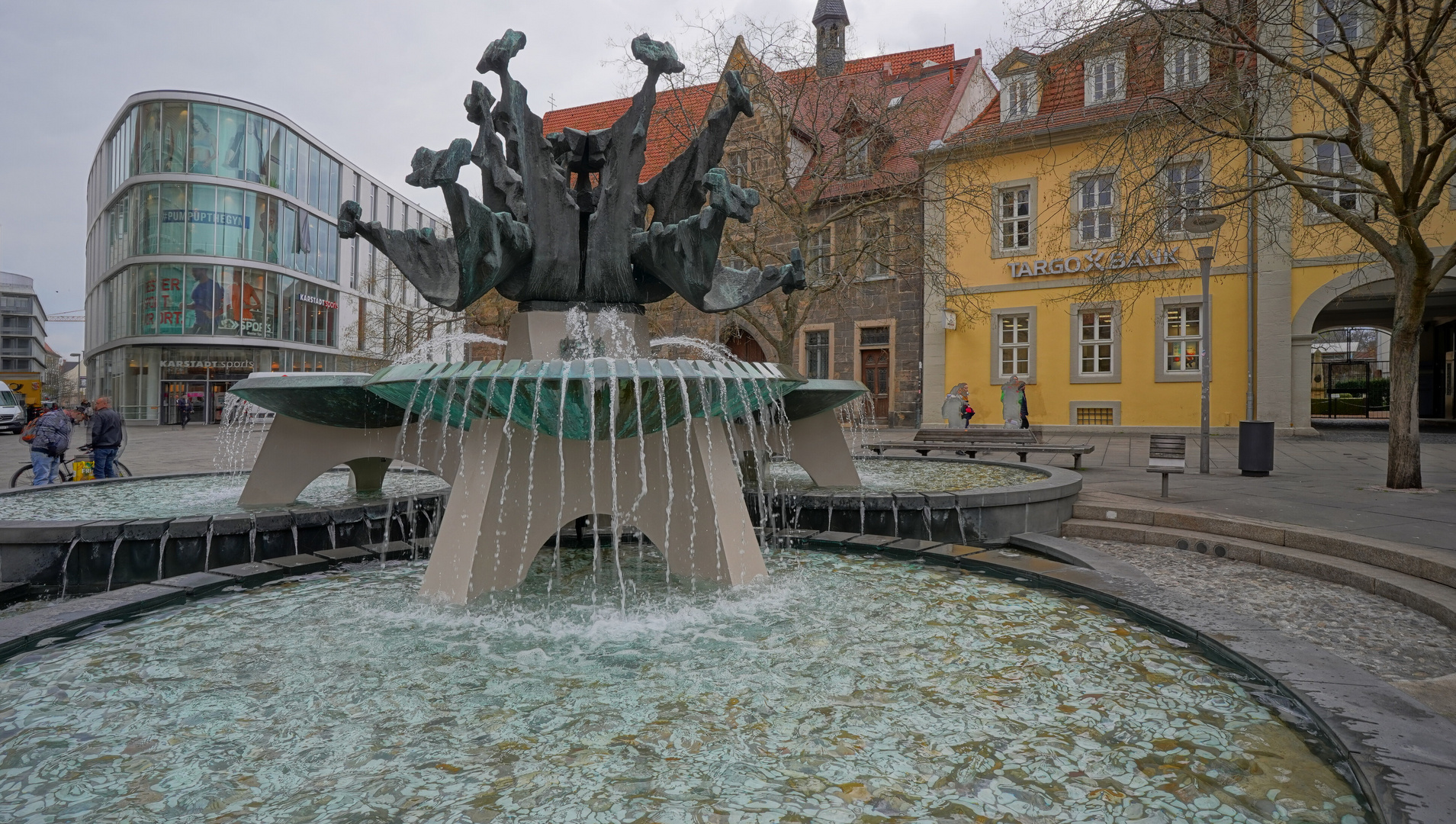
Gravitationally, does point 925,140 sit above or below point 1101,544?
above

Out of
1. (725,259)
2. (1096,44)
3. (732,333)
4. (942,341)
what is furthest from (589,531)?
(732,333)

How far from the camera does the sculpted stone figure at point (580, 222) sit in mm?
4590

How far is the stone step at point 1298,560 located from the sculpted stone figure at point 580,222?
381 cm

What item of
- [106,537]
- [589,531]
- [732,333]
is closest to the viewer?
[106,537]

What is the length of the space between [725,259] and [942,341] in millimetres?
9257

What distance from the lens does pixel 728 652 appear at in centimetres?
317

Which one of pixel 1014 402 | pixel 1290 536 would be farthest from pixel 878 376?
pixel 1290 536

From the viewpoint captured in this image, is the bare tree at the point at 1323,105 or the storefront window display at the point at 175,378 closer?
the bare tree at the point at 1323,105

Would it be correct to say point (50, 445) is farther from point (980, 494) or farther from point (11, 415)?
point (11, 415)

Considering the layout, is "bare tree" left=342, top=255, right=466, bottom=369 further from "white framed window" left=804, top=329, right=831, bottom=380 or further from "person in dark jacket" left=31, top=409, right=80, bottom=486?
"person in dark jacket" left=31, top=409, right=80, bottom=486

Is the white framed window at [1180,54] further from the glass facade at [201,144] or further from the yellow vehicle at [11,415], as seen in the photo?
the yellow vehicle at [11,415]

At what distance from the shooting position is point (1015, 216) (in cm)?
2262

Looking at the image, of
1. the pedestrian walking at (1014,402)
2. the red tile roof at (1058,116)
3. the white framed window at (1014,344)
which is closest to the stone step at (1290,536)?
the red tile roof at (1058,116)

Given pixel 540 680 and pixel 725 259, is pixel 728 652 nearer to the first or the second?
pixel 540 680
